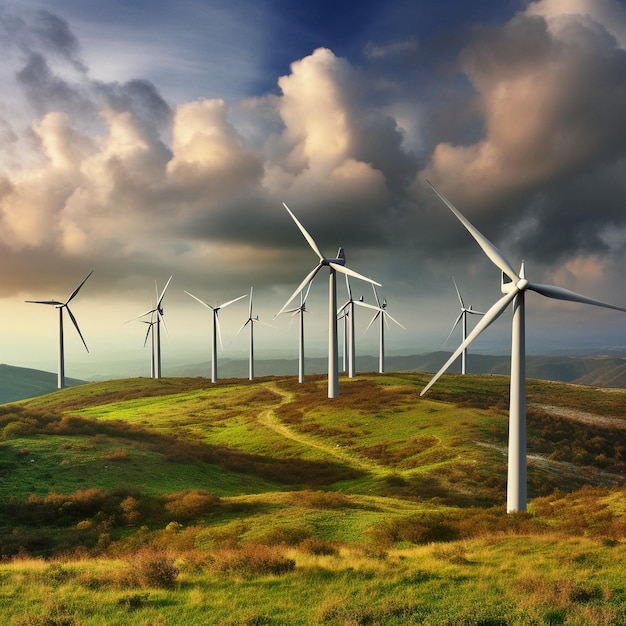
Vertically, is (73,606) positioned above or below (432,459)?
above

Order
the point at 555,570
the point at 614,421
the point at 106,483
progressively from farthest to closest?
the point at 614,421, the point at 106,483, the point at 555,570

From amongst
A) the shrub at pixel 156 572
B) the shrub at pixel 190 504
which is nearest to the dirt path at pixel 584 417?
the shrub at pixel 190 504

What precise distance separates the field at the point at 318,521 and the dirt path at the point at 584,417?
2.02ft

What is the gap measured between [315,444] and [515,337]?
1391 inches

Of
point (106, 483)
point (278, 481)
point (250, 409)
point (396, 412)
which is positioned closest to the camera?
point (106, 483)

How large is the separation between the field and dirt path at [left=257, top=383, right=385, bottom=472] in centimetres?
46

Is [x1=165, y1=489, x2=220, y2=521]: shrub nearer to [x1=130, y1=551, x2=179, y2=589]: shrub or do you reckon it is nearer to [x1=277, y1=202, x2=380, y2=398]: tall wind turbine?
[x1=130, y1=551, x2=179, y2=589]: shrub

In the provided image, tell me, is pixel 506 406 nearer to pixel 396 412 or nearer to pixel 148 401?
pixel 396 412

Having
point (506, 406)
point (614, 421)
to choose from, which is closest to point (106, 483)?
point (506, 406)

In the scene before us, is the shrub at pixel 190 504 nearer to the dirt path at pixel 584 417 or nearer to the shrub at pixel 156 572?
the shrub at pixel 156 572

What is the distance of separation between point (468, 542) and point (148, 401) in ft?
325

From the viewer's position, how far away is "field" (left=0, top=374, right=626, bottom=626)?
1792 centimetres

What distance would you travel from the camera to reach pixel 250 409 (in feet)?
300

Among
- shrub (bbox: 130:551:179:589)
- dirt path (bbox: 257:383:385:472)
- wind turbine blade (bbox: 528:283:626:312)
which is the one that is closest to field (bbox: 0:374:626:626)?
shrub (bbox: 130:551:179:589)
